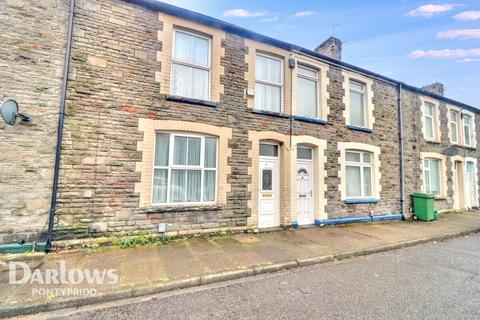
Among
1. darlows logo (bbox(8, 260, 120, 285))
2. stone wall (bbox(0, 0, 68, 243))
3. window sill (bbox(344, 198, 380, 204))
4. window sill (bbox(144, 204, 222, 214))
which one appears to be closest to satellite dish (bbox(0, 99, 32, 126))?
stone wall (bbox(0, 0, 68, 243))

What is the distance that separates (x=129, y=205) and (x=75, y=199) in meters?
1.14

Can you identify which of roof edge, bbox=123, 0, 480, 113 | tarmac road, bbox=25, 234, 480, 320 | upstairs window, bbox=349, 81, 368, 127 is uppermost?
Result: roof edge, bbox=123, 0, 480, 113

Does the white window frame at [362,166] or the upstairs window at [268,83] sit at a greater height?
the upstairs window at [268,83]

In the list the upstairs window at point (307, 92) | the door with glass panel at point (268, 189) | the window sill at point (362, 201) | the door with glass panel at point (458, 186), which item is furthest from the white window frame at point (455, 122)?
the door with glass panel at point (268, 189)

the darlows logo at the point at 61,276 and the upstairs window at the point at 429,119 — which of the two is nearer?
the darlows logo at the point at 61,276

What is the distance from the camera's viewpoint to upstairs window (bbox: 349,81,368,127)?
408 inches

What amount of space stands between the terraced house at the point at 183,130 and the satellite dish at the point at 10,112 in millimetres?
197

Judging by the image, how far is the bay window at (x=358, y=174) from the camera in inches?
386

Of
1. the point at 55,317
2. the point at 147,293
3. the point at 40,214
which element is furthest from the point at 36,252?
the point at 147,293

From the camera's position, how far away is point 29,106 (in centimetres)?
549

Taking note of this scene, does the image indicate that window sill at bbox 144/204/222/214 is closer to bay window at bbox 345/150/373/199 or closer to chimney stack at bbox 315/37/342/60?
bay window at bbox 345/150/373/199

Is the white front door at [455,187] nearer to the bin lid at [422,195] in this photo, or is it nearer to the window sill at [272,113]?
the bin lid at [422,195]

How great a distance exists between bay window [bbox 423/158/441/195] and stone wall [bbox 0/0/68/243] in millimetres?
14916

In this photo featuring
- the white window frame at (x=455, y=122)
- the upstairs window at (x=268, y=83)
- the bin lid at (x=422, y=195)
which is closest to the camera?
the upstairs window at (x=268, y=83)
